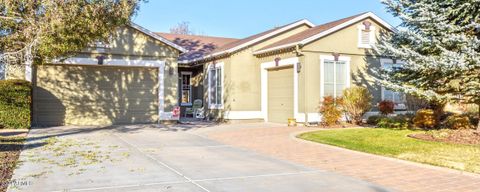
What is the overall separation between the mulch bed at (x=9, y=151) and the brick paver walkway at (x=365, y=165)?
5384 millimetres

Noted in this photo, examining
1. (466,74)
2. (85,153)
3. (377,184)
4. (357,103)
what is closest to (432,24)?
(466,74)

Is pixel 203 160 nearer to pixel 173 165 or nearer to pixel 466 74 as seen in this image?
pixel 173 165

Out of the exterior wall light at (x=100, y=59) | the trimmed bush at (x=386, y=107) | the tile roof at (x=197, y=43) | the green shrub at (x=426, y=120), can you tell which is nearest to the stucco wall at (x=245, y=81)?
the tile roof at (x=197, y=43)

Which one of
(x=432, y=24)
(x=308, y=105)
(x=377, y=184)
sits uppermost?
(x=432, y=24)

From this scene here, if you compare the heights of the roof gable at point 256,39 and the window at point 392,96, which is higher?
the roof gable at point 256,39

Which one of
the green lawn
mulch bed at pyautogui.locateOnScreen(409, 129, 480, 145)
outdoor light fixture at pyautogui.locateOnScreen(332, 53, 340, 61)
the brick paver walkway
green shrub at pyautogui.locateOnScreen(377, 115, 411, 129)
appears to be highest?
outdoor light fixture at pyautogui.locateOnScreen(332, 53, 340, 61)

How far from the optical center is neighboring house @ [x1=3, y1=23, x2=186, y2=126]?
17328 mm

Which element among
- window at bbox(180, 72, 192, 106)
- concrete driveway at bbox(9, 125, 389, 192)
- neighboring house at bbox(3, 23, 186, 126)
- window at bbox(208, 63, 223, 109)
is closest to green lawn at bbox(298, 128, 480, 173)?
concrete driveway at bbox(9, 125, 389, 192)

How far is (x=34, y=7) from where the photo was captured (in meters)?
10.2

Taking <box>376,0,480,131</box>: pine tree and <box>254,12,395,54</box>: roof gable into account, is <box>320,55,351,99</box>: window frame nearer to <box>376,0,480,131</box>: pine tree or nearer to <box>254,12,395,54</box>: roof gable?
<box>254,12,395,54</box>: roof gable

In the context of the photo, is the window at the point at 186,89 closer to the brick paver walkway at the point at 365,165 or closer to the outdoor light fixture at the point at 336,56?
the outdoor light fixture at the point at 336,56

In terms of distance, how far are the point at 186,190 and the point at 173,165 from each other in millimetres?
2145

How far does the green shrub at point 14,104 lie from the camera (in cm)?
1505


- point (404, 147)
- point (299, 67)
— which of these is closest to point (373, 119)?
point (299, 67)
